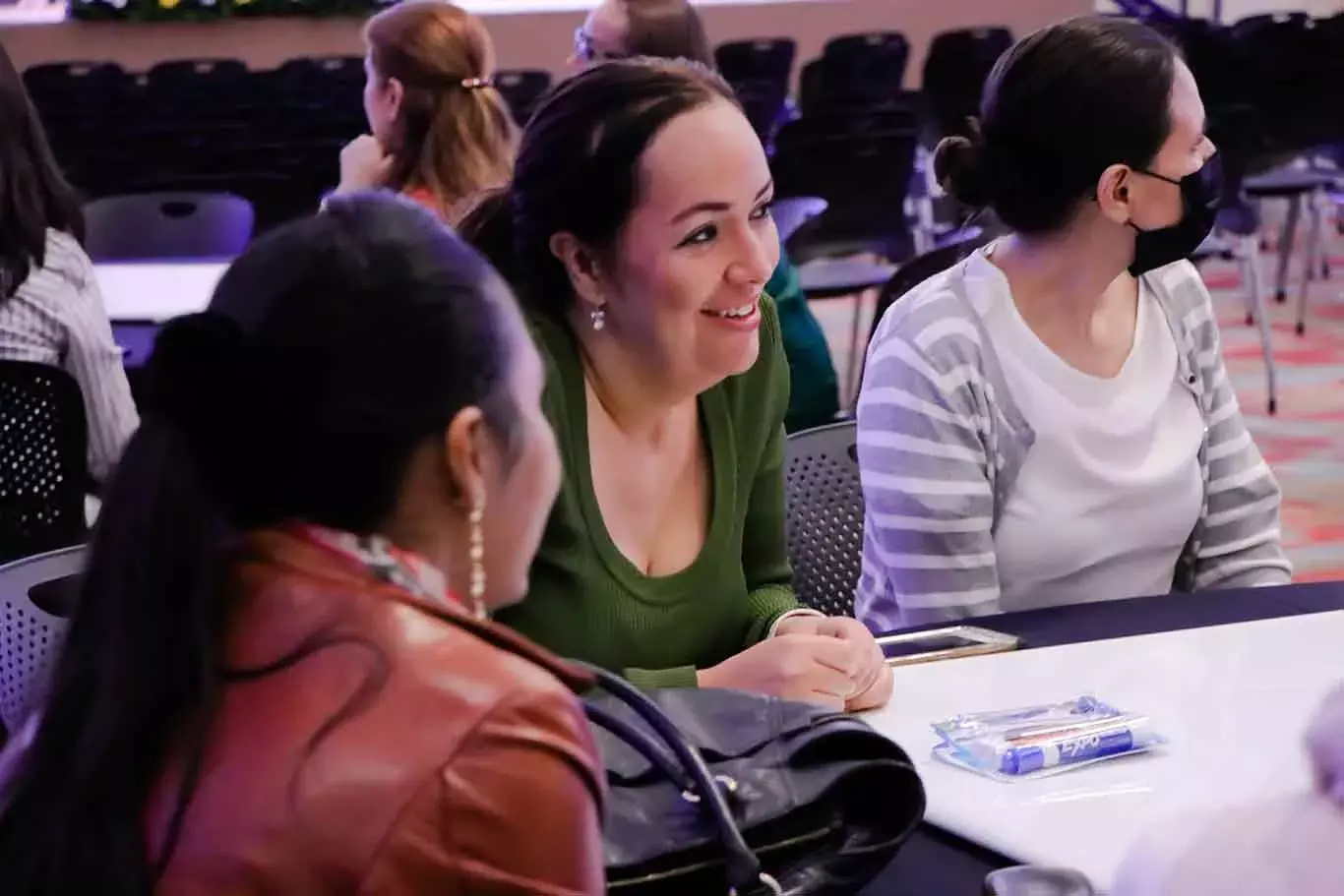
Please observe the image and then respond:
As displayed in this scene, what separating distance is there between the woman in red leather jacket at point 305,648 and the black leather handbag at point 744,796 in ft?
0.63

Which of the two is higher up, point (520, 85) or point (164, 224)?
point (164, 224)

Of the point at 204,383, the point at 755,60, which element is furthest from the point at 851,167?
the point at 204,383

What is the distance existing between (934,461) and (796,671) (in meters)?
0.51

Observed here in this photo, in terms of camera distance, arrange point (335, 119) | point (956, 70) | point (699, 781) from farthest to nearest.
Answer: point (956, 70) → point (335, 119) → point (699, 781)

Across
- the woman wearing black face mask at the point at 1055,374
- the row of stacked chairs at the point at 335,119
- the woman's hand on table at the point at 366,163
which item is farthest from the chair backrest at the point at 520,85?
the woman wearing black face mask at the point at 1055,374

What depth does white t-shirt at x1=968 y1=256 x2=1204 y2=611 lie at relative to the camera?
212 centimetres

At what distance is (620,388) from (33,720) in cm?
96

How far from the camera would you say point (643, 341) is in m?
1.82

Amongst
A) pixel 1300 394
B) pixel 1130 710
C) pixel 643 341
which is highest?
pixel 643 341

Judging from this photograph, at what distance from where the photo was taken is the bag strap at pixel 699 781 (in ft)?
3.87

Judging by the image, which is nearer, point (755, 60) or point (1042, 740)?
point (1042, 740)

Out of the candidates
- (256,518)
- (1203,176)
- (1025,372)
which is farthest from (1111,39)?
(256,518)

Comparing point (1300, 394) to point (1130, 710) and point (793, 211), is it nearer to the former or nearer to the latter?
point (793, 211)

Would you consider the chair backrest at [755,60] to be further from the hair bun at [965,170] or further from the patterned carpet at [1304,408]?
the hair bun at [965,170]
